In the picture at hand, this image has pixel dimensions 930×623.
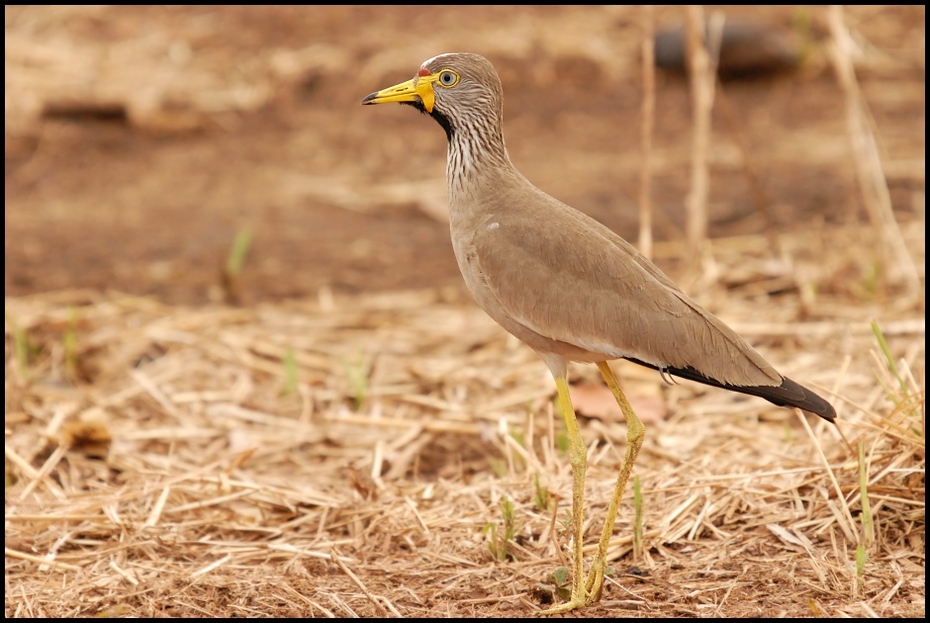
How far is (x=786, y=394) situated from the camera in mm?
3654

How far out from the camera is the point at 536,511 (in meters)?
4.52

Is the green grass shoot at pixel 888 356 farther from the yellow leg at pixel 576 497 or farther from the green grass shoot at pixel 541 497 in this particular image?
the green grass shoot at pixel 541 497

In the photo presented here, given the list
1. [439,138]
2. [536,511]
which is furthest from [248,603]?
[439,138]

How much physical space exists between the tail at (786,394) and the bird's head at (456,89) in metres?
1.16

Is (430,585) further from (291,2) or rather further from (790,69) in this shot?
(291,2)

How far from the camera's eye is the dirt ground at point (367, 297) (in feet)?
13.6

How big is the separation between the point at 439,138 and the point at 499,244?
280 inches

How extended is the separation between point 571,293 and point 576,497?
730 millimetres

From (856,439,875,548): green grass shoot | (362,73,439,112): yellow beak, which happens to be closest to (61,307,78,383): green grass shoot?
(362,73,439,112): yellow beak

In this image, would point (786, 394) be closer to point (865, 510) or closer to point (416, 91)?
point (865, 510)

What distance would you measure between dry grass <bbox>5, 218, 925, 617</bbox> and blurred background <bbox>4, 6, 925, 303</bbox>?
127 centimetres

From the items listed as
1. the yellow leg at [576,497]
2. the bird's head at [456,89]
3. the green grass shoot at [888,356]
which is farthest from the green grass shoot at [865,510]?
the bird's head at [456,89]

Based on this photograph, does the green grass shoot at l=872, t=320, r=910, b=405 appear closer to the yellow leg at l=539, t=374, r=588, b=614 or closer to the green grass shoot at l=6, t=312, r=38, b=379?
the yellow leg at l=539, t=374, r=588, b=614

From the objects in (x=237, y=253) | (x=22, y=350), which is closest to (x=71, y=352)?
(x=22, y=350)
